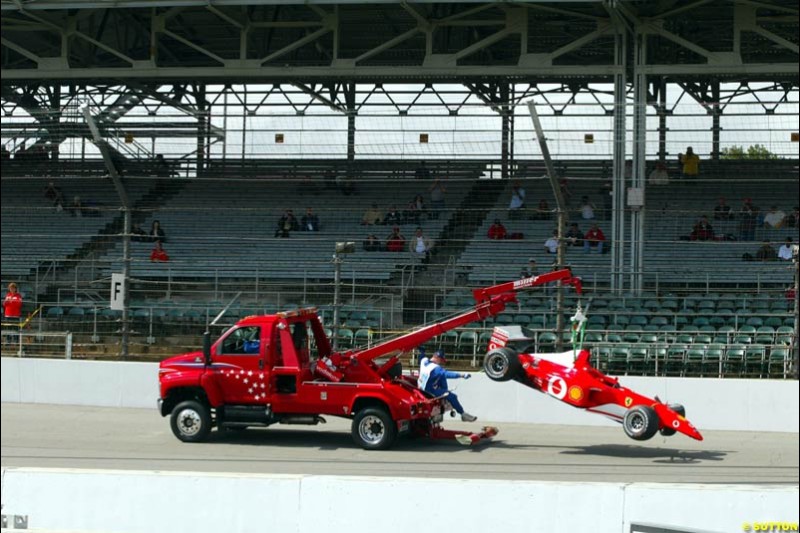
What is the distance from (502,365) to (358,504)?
5821mm

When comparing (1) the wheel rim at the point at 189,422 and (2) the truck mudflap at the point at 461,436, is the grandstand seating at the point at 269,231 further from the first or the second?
(2) the truck mudflap at the point at 461,436

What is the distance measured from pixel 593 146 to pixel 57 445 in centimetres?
1597

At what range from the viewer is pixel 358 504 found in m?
9.32

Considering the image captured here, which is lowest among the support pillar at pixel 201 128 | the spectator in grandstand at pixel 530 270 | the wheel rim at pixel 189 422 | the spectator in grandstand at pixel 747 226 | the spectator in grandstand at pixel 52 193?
the wheel rim at pixel 189 422

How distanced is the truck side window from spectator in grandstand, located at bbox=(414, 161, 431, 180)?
15084 mm

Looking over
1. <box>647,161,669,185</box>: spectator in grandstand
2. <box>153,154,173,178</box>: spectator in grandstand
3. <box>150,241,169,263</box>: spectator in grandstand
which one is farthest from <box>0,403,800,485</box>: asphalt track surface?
<box>153,154,173,178</box>: spectator in grandstand

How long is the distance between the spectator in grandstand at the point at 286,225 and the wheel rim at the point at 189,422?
1257 centimetres

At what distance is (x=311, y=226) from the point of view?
28438 millimetres

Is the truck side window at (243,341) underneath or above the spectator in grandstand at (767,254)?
underneath

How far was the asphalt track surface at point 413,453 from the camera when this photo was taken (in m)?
13.5

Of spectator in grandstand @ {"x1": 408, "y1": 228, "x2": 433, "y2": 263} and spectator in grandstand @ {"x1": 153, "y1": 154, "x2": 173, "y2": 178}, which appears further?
spectator in grandstand @ {"x1": 153, "y1": 154, "x2": 173, "y2": 178}

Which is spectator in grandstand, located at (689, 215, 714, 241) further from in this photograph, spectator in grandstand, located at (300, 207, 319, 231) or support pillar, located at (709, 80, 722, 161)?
spectator in grandstand, located at (300, 207, 319, 231)

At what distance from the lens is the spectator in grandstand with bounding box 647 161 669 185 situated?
93.0ft

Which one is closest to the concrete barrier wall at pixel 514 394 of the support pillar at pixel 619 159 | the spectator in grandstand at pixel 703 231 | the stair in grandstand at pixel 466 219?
the stair in grandstand at pixel 466 219
